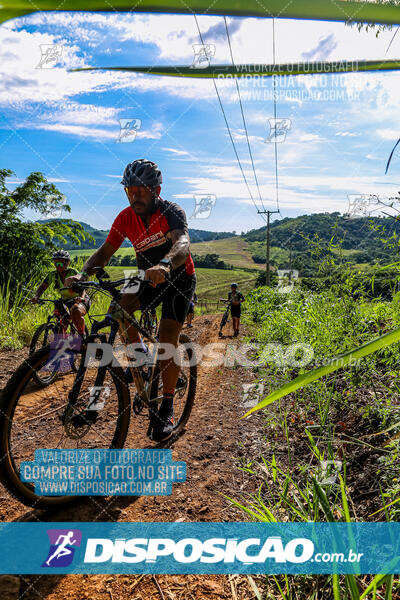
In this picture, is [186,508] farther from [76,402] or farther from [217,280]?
[217,280]

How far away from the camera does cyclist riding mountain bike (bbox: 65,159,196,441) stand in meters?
3.33

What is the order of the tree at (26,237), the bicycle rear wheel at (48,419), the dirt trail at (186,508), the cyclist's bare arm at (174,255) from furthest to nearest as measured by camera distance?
the tree at (26,237) → the cyclist's bare arm at (174,255) → the bicycle rear wheel at (48,419) → the dirt trail at (186,508)

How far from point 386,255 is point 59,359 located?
2704mm

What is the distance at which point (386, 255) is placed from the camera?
3203 millimetres

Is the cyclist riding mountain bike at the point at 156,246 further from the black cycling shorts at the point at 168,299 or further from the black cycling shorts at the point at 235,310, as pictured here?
the black cycling shorts at the point at 235,310

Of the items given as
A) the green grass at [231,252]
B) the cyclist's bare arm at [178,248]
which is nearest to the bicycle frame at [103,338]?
the cyclist's bare arm at [178,248]

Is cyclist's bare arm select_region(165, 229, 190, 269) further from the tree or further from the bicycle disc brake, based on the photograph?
the tree

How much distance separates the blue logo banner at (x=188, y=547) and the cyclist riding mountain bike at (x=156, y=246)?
1113mm

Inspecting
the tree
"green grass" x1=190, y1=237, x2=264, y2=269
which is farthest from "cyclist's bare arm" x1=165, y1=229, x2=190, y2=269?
"green grass" x1=190, y1=237, x2=264, y2=269

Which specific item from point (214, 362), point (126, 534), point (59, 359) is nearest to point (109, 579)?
point (126, 534)

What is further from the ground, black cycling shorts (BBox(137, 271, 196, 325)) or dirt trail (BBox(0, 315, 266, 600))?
black cycling shorts (BBox(137, 271, 196, 325))

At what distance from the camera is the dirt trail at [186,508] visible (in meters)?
2.03

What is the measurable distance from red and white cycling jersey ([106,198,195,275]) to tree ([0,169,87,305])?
617 centimetres

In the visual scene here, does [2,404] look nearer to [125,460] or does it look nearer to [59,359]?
[59,359]
